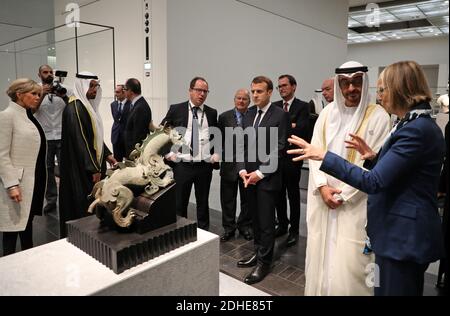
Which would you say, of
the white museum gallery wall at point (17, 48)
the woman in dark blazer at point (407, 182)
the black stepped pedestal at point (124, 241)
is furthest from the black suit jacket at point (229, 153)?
the white museum gallery wall at point (17, 48)

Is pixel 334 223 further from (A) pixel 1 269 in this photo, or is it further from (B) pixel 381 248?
(A) pixel 1 269

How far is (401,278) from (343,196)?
604mm

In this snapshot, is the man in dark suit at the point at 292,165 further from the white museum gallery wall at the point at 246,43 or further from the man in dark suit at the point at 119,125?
the man in dark suit at the point at 119,125

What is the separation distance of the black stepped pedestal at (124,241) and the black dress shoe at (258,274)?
846 millimetres

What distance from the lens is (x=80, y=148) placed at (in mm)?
2543

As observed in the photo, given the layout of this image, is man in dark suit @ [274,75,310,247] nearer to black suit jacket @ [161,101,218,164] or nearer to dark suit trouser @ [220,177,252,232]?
dark suit trouser @ [220,177,252,232]

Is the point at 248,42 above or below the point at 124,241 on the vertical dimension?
above

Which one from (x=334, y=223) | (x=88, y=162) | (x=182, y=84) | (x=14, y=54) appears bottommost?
(x=334, y=223)

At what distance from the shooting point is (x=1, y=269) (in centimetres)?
151

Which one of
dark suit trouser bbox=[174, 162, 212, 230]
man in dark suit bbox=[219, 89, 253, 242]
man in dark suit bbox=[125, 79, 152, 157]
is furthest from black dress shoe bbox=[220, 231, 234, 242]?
man in dark suit bbox=[125, 79, 152, 157]

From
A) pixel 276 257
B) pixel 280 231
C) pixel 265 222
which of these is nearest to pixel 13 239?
pixel 265 222

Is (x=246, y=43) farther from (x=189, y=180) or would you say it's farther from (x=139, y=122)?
(x=189, y=180)
